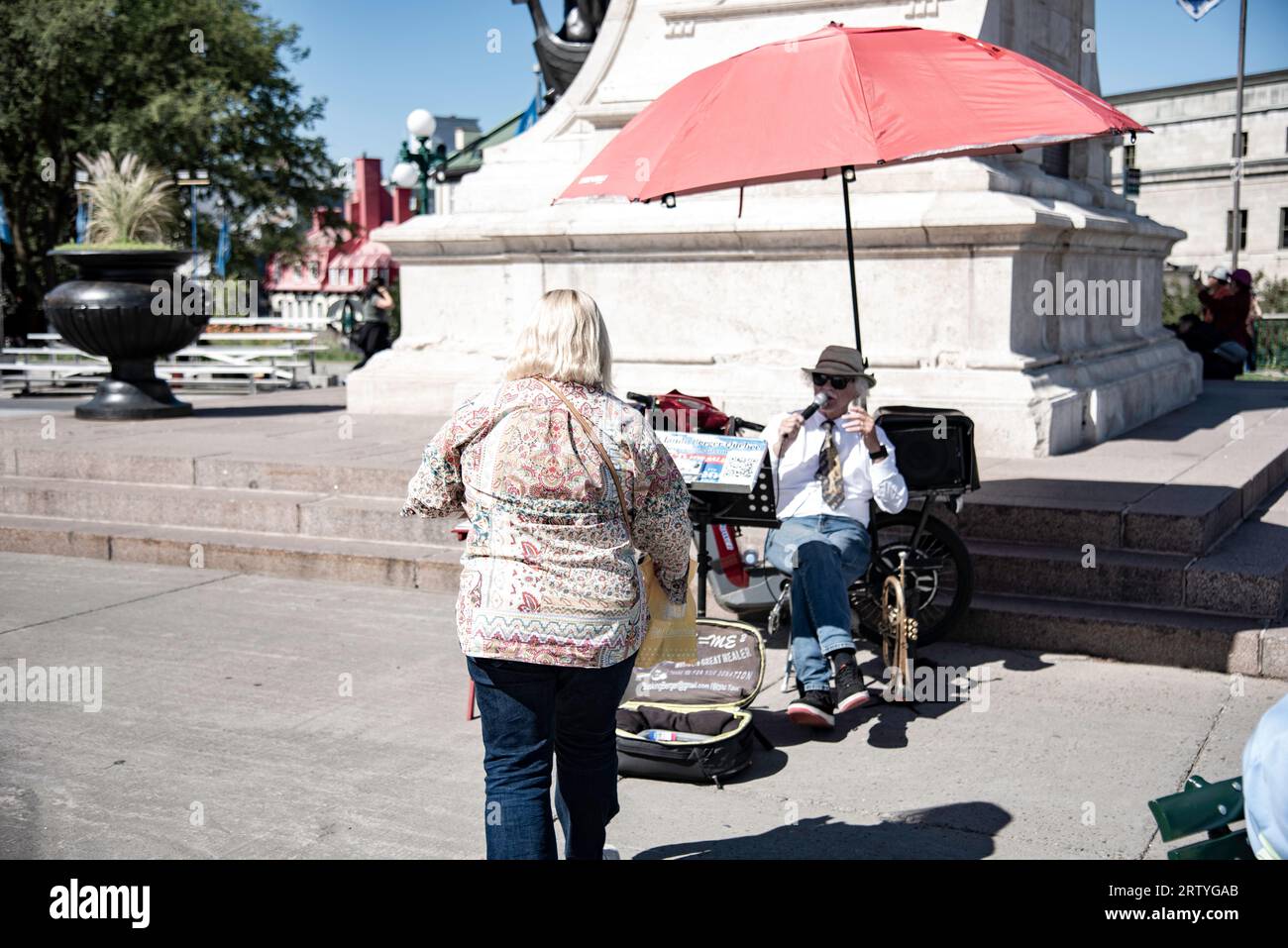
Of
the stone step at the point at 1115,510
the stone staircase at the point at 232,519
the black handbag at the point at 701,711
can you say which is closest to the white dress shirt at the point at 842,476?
the black handbag at the point at 701,711

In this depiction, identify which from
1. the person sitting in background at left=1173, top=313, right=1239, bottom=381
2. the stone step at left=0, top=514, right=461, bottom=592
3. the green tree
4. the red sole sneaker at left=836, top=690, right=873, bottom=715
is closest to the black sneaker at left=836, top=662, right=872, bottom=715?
the red sole sneaker at left=836, top=690, right=873, bottom=715

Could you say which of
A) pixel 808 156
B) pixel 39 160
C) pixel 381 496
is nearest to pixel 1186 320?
pixel 381 496

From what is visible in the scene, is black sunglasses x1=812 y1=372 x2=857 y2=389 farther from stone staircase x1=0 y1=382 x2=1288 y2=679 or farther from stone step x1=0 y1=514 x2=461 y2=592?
stone step x1=0 y1=514 x2=461 y2=592

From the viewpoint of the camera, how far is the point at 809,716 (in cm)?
515

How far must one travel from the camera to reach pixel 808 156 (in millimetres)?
5215

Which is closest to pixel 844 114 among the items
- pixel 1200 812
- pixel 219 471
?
pixel 1200 812

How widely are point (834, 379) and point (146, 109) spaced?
119ft

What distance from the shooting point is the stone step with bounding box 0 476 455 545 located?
8.13 metres

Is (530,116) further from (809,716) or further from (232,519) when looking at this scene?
(809,716)

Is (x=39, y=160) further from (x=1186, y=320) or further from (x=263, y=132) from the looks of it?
(x=1186, y=320)

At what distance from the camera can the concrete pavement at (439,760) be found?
13.9ft

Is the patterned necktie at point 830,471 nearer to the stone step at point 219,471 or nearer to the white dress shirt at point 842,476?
the white dress shirt at point 842,476

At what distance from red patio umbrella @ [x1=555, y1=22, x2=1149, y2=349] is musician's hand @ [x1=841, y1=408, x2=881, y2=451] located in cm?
102

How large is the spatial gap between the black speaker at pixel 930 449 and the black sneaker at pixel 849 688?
99 cm
